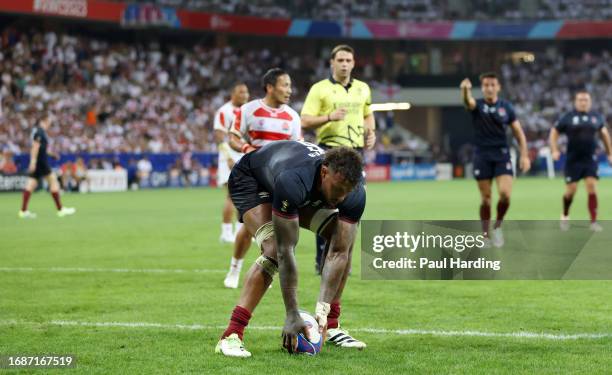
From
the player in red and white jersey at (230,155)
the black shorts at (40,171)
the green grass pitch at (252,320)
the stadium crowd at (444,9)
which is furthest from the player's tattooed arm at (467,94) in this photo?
the stadium crowd at (444,9)

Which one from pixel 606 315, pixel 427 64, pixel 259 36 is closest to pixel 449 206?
pixel 606 315

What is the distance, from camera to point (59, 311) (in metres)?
9.10

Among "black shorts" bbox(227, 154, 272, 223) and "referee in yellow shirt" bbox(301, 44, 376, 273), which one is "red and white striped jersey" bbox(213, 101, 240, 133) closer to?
"referee in yellow shirt" bbox(301, 44, 376, 273)

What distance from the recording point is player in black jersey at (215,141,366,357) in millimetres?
6445

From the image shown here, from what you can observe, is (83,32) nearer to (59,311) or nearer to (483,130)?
(483,130)

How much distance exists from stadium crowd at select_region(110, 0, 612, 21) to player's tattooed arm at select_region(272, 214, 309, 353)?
165 ft

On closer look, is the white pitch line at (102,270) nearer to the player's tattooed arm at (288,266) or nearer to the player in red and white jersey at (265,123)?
the player in red and white jersey at (265,123)

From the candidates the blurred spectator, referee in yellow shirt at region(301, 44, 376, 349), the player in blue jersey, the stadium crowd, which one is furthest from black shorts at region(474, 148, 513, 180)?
the stadium crowd

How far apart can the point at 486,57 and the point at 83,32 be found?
27203mm

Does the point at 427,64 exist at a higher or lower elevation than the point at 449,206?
higher

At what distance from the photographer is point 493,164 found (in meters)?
15.1

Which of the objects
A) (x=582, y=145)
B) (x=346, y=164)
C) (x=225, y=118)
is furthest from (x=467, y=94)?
(x=346, y=164)

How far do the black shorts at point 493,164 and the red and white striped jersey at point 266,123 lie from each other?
4.99 m

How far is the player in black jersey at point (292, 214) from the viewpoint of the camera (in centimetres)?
645
